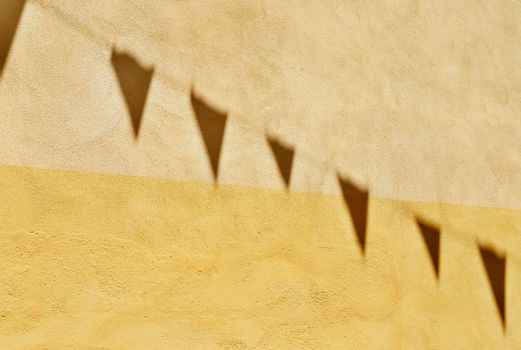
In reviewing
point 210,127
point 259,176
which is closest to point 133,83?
point 210,127

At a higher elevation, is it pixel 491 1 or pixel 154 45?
pixel 491 1

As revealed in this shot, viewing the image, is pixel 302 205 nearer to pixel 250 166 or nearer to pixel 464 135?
pixel 250 166

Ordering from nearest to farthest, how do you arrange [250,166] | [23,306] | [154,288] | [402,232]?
[23,306], [154,288], [250,166], [402,232]

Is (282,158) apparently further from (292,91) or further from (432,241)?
(432,241)

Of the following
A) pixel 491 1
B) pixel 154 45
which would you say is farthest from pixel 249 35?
pixel 491 1

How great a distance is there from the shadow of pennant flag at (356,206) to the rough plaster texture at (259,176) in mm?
32

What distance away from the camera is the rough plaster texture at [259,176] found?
1.14 metres

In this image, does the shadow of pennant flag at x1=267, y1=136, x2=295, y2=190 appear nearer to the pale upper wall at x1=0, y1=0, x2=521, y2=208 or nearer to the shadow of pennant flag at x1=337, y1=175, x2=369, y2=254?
the pale upper wall at x1=0, y1=0, x2=521, y2=208

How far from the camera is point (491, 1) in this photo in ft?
5.89

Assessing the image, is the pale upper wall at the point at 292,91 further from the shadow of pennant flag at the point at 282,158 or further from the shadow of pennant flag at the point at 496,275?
the shadow of pennant flag at the point at 496,275

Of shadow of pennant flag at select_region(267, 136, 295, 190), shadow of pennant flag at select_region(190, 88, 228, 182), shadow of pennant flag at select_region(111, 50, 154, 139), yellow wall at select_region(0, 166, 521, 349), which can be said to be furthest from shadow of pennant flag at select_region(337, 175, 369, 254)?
shadow of pennant flag at select_region(111, 50, 154, 139)

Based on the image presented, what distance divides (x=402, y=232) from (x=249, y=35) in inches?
29.8

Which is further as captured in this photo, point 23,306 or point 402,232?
point 402,232

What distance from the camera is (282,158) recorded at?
1.40 meters
